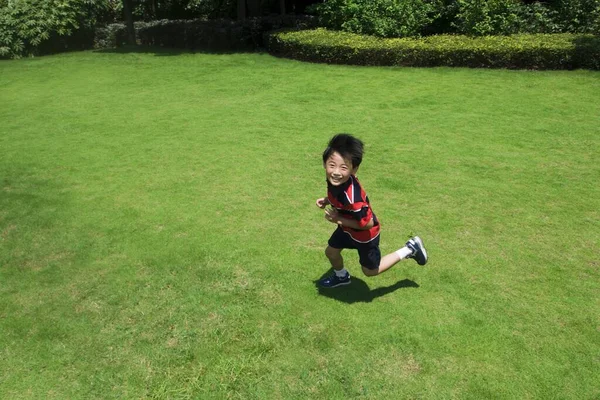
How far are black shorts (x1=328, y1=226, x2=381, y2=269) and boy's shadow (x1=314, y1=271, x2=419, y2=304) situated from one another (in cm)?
32

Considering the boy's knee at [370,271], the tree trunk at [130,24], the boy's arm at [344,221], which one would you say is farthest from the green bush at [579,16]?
the tree trunk at [130,24]

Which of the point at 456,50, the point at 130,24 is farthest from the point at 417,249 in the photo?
the point at 130,24

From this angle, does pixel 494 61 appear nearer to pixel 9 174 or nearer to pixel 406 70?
pixel 406 70

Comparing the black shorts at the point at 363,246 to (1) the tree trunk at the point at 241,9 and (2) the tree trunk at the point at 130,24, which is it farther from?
(2) the tree trunk at the point at 130,24

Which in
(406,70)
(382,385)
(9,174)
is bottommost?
(382,385)

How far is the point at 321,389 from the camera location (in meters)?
3.36

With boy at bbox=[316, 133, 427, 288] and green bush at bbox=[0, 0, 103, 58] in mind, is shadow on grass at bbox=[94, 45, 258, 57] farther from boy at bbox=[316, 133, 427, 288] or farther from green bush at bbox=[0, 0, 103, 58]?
boy at bbox=[316, 133, 427, 288]

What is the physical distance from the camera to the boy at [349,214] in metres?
3.63

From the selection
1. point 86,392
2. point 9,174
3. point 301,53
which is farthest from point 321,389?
point 301,53

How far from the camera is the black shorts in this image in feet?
13.2

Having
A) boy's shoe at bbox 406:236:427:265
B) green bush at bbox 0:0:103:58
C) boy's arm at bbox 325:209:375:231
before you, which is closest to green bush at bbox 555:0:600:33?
boy's shoe at bbox 406:236:427:265

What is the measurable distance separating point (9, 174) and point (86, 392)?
498 centimetres

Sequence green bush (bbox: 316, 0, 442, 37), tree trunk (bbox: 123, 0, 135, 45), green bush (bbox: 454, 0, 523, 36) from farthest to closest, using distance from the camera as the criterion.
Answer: tree trunk (bbox: 123, 0, 135, 45) < green bush (bbox: 316, 0, 442, 37) < green bush (bbox: 454, 0, 523, 36)

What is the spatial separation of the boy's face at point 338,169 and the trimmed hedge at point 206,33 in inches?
532
